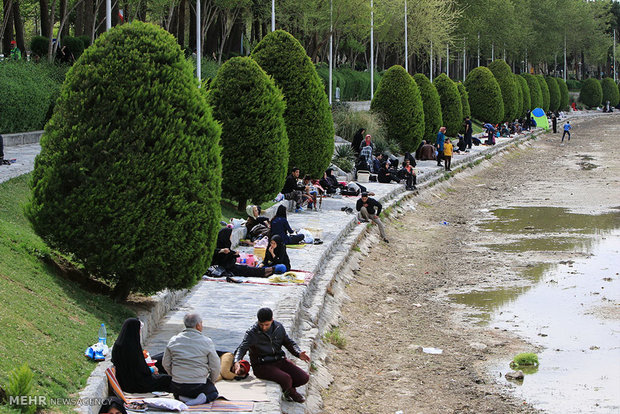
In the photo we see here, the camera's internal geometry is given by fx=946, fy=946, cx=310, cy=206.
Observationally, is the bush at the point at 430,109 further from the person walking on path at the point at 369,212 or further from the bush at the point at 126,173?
the bush at the point at 126,173

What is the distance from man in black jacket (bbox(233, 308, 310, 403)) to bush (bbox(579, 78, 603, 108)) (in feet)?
325

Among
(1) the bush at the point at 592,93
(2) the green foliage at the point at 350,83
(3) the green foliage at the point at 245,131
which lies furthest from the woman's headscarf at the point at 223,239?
(1) the bush at the point at 592,93

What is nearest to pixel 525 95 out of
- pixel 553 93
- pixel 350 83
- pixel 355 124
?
pixel 553 93

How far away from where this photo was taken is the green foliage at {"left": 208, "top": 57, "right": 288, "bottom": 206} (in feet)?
62.3

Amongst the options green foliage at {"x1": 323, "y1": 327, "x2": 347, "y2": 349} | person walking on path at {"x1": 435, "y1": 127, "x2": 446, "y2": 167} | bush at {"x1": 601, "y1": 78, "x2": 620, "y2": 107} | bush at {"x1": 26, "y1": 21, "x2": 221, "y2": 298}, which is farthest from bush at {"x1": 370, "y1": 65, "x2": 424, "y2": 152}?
bush at {"x1": 601, "y1": 78, "x2": 620, "y2": 107}

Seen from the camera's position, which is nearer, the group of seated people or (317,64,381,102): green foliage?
the group of seated people

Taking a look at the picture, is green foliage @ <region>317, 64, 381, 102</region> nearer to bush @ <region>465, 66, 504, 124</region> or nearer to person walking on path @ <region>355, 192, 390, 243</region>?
bush @ <region>465, 66, 504, 124</region>

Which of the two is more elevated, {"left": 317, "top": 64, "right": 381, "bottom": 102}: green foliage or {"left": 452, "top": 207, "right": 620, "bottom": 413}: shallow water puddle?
{"left": 317, "top": 64, "right": 381, "bottom": 102}: green foliage

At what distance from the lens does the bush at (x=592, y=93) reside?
10331 centimetres

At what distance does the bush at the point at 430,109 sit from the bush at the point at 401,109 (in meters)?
2.78

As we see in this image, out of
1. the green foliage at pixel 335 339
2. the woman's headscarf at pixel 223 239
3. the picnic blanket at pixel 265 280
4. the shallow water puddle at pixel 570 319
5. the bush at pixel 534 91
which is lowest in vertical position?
the shallow water puddle at pixel 570 319

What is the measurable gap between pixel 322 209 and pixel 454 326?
810cm

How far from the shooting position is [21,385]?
23.5 ft

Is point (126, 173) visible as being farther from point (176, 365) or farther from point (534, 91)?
point (534, 91)
